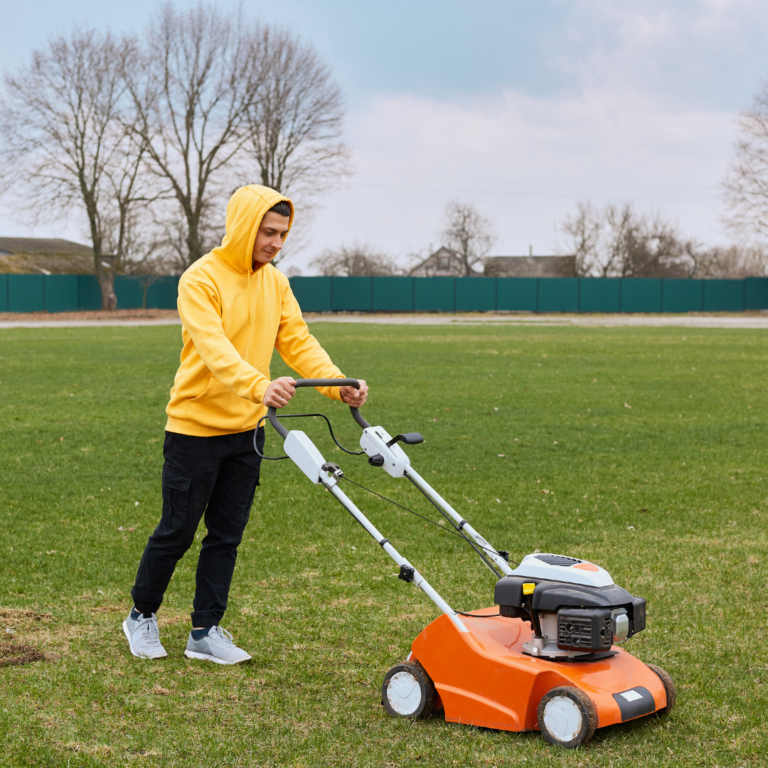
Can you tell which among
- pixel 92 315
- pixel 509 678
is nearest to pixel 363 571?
pixel 509 678

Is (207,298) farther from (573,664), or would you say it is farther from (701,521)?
(701,521)

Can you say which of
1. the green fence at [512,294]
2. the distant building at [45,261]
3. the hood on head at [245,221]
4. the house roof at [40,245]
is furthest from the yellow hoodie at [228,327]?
the house roof at [40,245]

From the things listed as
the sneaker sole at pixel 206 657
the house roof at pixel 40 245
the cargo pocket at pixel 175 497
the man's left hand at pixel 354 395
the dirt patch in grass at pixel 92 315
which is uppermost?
the house roof at pixel 40 245

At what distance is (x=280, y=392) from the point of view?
322 cm

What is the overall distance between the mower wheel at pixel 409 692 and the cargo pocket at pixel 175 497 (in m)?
1.05

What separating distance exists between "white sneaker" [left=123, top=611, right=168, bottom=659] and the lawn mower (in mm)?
1104

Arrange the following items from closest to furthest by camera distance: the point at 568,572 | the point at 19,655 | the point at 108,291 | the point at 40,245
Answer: the point at 568,572 → the point at 19,655 → the point at 108,291 → the point at 40,245

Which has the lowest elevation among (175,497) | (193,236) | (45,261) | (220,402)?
(175,497)

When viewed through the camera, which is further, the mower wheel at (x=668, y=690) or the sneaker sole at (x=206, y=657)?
the sneaker sole at (x=206, y=657)

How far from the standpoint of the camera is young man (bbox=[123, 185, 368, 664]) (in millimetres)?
3596

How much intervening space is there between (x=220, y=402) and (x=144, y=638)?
1056mm

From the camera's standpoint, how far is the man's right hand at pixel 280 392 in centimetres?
322

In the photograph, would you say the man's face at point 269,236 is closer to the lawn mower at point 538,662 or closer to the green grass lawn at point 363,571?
the lawn mower at point 538,662

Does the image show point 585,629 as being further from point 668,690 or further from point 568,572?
point 668,690
